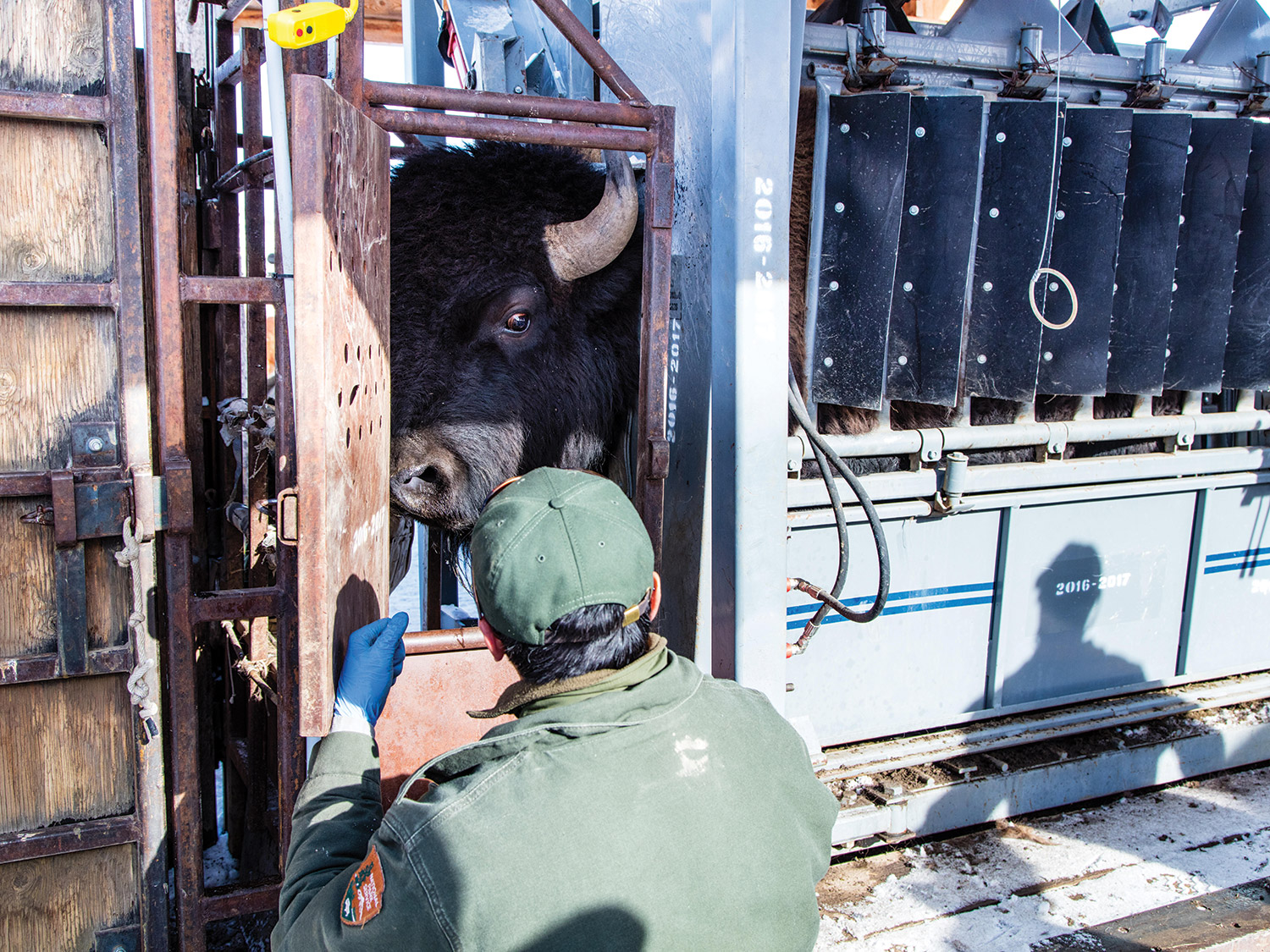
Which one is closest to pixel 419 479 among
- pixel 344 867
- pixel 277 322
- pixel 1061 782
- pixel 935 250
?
pixel 277 322

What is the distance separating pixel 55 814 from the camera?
231cm

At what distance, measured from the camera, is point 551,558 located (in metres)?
1.54

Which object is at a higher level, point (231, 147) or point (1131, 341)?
point (231, 147)

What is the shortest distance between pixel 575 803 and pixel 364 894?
343 millimetres

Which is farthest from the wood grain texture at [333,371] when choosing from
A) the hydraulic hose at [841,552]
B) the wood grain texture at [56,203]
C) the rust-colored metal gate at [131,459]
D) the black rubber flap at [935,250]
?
the black rubber flap at [935,250]

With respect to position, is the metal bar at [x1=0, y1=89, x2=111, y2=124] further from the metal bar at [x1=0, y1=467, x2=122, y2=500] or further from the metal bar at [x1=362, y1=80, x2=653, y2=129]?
the metal bar at [x1=0, y1=467, x2=122, y2=500]

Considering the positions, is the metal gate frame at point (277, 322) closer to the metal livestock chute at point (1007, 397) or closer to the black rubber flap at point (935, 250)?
the metal livestock chute at point (1007, 397)

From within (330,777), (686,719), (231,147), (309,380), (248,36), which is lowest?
(330,777)

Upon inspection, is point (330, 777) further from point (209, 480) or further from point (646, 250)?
point (209, 480)

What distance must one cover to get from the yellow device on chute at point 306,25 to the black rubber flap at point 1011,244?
8.48 ft

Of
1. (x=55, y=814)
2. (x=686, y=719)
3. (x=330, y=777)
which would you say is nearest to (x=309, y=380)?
(x=330, y=777)

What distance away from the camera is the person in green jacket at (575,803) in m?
1.31

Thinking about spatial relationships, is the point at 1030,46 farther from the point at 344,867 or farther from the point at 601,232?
the point at 344,867

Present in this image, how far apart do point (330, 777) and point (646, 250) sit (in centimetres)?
153
